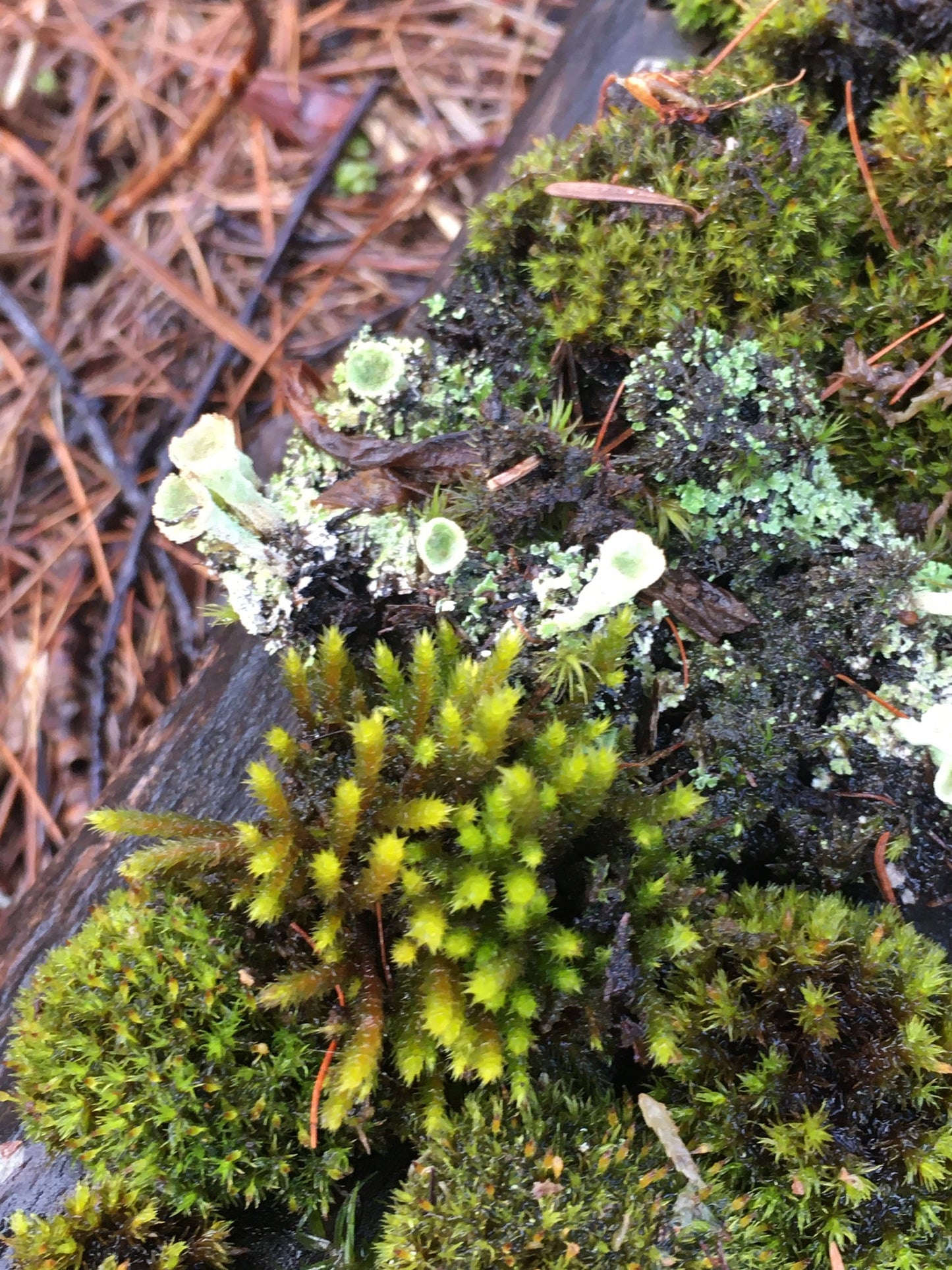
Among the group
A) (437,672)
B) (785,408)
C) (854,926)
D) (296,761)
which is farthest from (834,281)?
(296,761)

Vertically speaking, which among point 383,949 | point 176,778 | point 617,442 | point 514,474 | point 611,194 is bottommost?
point 383,949

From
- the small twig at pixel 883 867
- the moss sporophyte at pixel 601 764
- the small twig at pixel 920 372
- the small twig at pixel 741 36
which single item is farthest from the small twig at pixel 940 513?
the small twig at pixel 741 36

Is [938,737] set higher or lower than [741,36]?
lower

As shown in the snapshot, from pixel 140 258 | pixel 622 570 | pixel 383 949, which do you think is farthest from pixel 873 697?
pixel 140 258

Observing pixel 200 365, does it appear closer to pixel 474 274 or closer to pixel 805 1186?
pixel 474 274

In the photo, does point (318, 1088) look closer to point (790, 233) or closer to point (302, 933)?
point (302, 933)

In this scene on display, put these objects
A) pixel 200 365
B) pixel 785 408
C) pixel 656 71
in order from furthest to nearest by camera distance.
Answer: pixel 200 365
pixel 656 71
pixel 785 408
